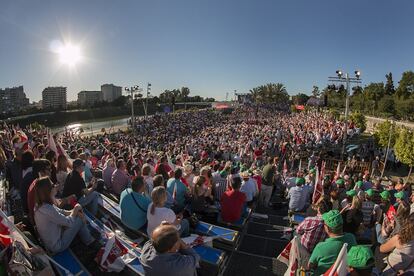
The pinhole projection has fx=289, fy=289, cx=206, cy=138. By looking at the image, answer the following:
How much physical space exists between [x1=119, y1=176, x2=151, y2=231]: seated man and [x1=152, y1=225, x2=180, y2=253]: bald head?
6.66ft

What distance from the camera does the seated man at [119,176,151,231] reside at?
179 inches

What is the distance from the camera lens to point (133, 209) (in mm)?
4625

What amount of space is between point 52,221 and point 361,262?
3565mm

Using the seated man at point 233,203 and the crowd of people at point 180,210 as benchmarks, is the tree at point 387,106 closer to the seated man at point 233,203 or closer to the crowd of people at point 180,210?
the crowd of people at point 180,210

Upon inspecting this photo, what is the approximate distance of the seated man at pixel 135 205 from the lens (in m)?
4.56

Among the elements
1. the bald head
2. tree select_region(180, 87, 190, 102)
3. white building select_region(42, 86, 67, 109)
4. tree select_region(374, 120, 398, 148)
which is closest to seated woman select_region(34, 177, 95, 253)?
the bald head

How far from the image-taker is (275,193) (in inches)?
398

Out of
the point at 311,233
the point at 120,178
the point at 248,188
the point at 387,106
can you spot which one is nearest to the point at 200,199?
the point at 248,188

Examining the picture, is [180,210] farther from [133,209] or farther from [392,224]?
[392,224]

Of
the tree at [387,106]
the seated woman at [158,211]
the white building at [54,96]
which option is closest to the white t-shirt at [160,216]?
the seated woman at [158,211]

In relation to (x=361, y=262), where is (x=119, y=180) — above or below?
below

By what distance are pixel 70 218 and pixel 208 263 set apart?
2040 mm

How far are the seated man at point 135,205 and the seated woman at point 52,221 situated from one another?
70 centimetres

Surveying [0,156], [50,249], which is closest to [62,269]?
[50,249]
